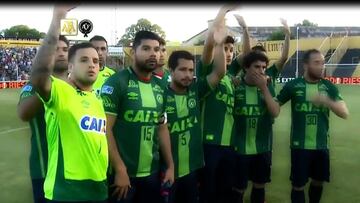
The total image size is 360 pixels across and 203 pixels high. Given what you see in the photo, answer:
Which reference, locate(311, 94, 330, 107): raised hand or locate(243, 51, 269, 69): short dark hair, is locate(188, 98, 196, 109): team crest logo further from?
locate(311, 94, 330, 107): raised hand

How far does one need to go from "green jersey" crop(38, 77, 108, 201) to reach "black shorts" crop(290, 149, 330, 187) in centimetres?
308

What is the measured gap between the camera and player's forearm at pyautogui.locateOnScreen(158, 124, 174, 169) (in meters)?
4.66

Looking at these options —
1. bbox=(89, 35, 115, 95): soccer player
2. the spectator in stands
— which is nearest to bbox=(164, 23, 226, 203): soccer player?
bbox=(89, 35, 115, 95): soccer player

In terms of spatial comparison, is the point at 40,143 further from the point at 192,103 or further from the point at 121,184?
the point at 192,103

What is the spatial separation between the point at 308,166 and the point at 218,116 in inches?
57.8

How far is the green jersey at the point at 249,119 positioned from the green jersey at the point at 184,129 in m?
0.97

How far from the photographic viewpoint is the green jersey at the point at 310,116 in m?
5.91

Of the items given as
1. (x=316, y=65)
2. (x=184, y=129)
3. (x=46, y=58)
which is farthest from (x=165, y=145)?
(x=316, y=65)

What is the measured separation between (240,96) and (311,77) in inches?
37.9

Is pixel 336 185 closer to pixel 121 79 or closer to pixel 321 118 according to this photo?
pixel 321 118

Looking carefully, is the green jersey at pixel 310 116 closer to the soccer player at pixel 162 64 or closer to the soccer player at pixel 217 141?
the soccer player at pixel 217 141

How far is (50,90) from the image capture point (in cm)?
342

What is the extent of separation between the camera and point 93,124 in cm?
369

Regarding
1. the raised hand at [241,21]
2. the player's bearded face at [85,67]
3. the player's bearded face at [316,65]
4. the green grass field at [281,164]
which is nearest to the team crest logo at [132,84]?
the player's bearded face at [85,67]
